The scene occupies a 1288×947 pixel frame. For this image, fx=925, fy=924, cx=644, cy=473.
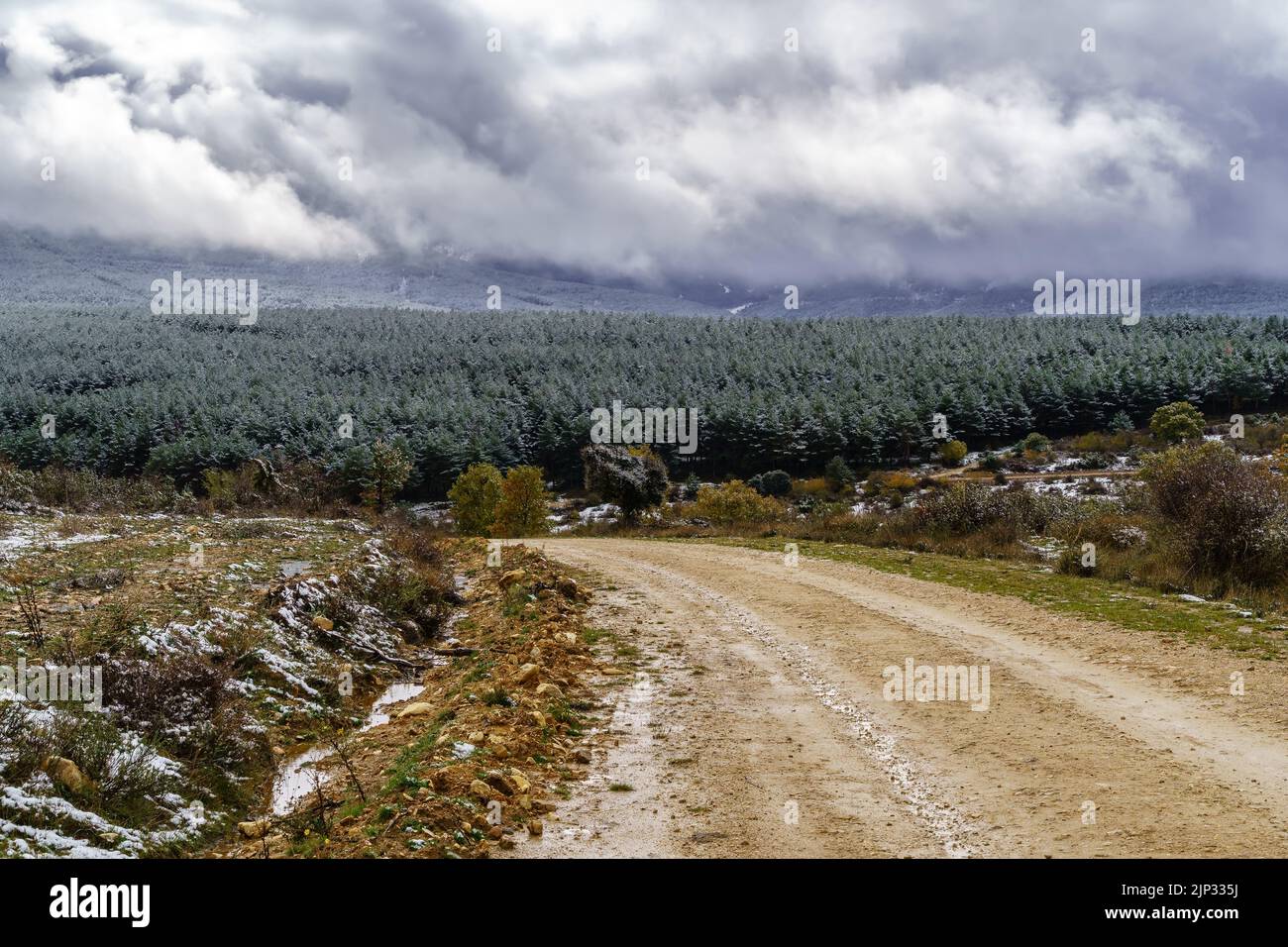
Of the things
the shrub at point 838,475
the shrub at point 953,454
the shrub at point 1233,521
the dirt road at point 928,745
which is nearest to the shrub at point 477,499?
the dirt road at point 928,745

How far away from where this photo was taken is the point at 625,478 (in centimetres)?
5306

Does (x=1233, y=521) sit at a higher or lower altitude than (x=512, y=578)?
higher

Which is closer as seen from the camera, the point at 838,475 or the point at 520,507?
the point at 520,507

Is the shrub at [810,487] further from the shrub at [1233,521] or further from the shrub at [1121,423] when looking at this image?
the shrub at [1233,521]

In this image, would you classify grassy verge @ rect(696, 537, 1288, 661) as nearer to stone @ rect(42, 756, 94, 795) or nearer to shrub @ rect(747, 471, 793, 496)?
stone @ rect(42, 756, 94, 795)

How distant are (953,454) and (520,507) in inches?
2653

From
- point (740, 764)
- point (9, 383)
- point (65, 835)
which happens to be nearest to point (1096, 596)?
point (740, 764)

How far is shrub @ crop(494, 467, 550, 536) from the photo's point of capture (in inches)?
2197

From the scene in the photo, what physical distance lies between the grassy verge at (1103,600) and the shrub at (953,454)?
277ft

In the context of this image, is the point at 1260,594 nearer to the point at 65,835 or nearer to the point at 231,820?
the point at 231,820

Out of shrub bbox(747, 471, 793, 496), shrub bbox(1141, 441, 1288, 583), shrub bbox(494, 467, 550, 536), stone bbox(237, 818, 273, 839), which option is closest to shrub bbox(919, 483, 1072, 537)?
shrub bbox(1141, 441, 1288, 583)

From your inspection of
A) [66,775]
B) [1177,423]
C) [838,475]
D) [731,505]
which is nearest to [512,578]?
[66,775]

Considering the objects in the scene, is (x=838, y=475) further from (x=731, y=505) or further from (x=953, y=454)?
(x=731, y=505)
